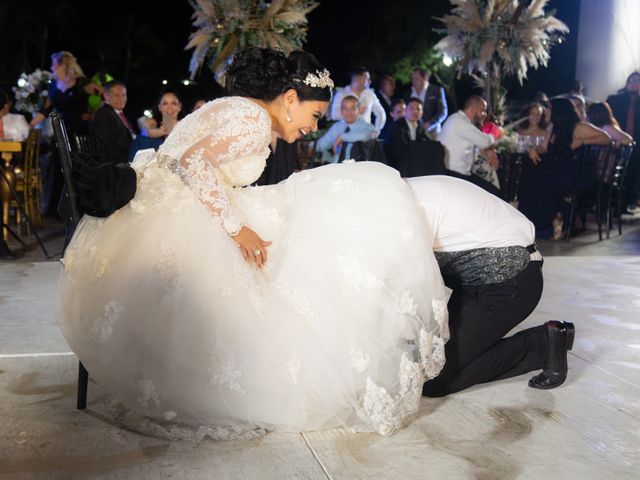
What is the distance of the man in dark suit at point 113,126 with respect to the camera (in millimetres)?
7586

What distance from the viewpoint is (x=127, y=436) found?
9.23 feet

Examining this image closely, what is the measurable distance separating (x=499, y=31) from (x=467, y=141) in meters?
2.38

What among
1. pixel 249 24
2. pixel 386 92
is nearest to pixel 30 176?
pixel 249 24

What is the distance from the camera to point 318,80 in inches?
129

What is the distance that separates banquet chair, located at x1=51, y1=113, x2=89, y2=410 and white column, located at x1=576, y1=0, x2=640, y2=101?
12751 millimetres

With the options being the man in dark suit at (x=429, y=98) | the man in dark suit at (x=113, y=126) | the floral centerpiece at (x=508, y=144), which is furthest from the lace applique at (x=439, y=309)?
the man in dark suit at (x=429, y=98)

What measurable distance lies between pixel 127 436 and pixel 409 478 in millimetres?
1010

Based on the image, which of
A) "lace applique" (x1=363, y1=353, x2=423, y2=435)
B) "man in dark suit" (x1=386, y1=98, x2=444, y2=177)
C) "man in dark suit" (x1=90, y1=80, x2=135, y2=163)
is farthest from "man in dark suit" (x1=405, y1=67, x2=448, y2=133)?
"lace applique" (x1=363, y1=353, x2=423, y2=435)

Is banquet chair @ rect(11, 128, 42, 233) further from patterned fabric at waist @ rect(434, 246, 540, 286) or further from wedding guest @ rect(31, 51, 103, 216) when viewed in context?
patterned fabric at waist @ rect(434, 246, 540, 286)

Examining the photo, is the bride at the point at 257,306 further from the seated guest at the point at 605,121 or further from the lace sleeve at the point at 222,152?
the seated guest at the point at 605,121

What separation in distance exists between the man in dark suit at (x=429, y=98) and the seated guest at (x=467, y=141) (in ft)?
6.69

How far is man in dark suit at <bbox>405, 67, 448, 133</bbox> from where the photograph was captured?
10781mm

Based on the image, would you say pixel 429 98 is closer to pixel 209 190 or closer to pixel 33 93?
pixel 33 93

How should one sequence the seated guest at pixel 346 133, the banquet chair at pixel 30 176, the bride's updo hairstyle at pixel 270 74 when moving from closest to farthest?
the bride's updo hairstyle at pixel 270 74 → the banquet chair at pixel 30 176 → the seated guest at pixel 346 133
